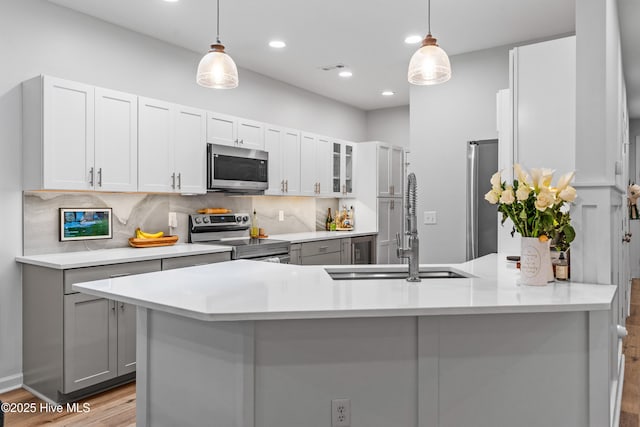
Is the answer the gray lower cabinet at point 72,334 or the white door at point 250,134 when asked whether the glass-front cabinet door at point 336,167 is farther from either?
the gray lower cabinet at point 72,334

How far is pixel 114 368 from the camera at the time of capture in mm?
3158

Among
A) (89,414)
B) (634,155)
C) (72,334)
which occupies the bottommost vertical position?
(89,414)

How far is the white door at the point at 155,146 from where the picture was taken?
3.65 m

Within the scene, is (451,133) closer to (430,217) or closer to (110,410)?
(430,217)

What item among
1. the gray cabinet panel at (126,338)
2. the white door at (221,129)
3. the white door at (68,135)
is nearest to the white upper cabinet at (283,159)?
the white door at (221,129)

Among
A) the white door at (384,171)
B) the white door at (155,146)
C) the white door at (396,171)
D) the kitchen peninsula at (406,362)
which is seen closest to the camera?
the kitchen peninsula at (406,362)

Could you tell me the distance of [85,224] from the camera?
3570 millimetres

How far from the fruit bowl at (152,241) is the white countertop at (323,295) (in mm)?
1605

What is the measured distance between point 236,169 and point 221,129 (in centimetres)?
40

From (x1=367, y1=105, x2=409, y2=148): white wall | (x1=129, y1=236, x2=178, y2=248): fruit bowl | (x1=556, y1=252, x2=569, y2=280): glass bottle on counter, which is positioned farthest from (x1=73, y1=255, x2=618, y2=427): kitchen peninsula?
(x1=367, y1=105, x2=409, y2=148): white wall

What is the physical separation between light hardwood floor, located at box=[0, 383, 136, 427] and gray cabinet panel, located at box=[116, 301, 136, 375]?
18 cm

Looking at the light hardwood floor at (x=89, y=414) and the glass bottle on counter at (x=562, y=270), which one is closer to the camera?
the glass bottle on counter at (x=562, y=270)

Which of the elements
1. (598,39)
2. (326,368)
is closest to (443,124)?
(598,39)

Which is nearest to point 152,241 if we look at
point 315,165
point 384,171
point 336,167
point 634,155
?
point 315,165
